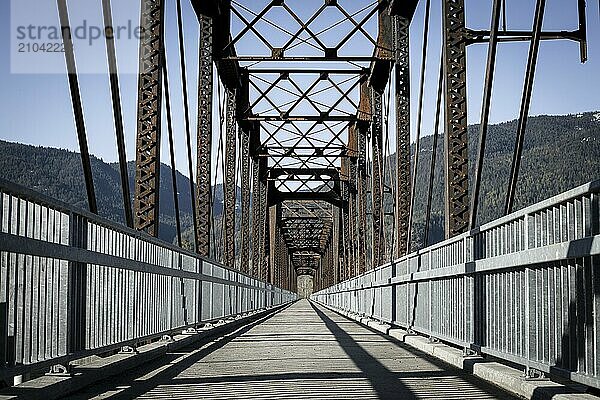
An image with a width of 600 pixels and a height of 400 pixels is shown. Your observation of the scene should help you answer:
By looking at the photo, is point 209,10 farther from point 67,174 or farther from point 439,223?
point 439,223

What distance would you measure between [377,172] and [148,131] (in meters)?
19.4

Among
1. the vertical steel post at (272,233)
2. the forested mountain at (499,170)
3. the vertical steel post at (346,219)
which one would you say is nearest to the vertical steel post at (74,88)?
the vertical steel post at (346,219)

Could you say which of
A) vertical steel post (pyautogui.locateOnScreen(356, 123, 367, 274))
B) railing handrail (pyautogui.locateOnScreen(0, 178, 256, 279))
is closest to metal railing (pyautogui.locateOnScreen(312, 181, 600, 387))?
railing handrail (pyautogui.locateOnScreen(0, 178, 256, 279))

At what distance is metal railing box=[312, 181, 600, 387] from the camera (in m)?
5.68

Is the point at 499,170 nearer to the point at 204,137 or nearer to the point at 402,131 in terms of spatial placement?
the point at 402,131

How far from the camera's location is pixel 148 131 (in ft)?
47.4

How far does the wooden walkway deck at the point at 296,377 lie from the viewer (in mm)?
7129

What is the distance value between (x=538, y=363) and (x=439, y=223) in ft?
274

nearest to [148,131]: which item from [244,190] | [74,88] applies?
[74,88]

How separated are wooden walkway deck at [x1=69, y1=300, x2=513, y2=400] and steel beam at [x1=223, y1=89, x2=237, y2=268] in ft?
70.0

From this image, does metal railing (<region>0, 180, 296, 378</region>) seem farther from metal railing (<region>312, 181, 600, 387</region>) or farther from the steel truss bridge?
metal railing (<region>312, 181, 600, 387</region>)

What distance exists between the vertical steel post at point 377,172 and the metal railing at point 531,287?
64.2 feet

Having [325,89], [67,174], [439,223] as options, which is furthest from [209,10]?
[439,223]

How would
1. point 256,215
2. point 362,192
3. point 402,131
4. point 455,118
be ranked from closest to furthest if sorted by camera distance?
1. point 455,118
2. point 402,131
3. point 362,192
4. point 256,215
